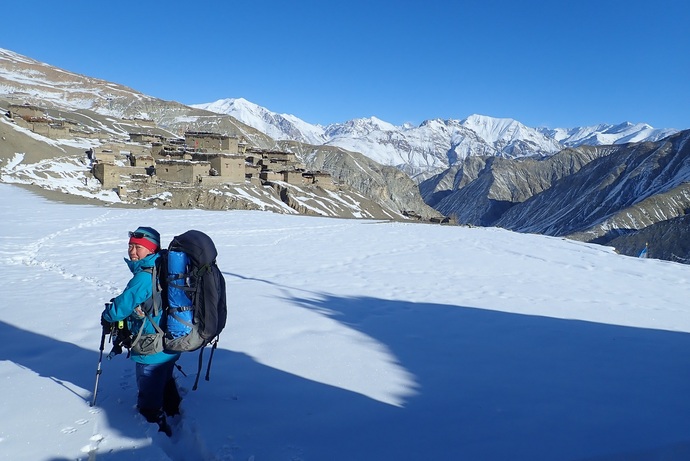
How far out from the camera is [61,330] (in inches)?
221

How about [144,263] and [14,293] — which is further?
[14,293]

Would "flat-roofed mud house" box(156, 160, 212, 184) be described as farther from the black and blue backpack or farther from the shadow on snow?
the black and blue backpack

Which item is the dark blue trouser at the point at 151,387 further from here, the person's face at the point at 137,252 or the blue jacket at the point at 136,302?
the person's face at the point at 137,252

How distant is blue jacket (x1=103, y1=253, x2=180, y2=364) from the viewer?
342 cm

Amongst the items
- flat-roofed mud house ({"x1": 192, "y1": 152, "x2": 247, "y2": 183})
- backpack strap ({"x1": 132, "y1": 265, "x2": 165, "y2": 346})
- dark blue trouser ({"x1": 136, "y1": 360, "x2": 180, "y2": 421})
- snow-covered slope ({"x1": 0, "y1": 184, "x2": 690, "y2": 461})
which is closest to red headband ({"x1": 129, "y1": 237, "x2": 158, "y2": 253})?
backpack strap ({"x1": 132, "y1": 265, "x2": 165, "y2": 346})

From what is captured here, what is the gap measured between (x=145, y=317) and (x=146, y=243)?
0.61 metres

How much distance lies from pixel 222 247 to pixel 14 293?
21.0 ft

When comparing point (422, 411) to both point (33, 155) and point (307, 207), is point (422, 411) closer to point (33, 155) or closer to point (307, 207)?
point (307, 207)

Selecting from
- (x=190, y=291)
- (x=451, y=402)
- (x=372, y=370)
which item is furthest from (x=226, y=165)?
(x=451, y=402)

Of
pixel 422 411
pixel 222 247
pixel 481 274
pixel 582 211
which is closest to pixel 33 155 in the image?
pixel 222 247

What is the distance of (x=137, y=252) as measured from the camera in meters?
3.57

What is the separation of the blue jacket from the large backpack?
10cm

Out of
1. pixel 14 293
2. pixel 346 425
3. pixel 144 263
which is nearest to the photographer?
pixel 144 263

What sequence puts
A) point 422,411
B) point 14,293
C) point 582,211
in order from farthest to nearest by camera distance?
point 582,211 < point 14,293 < point 422,411
